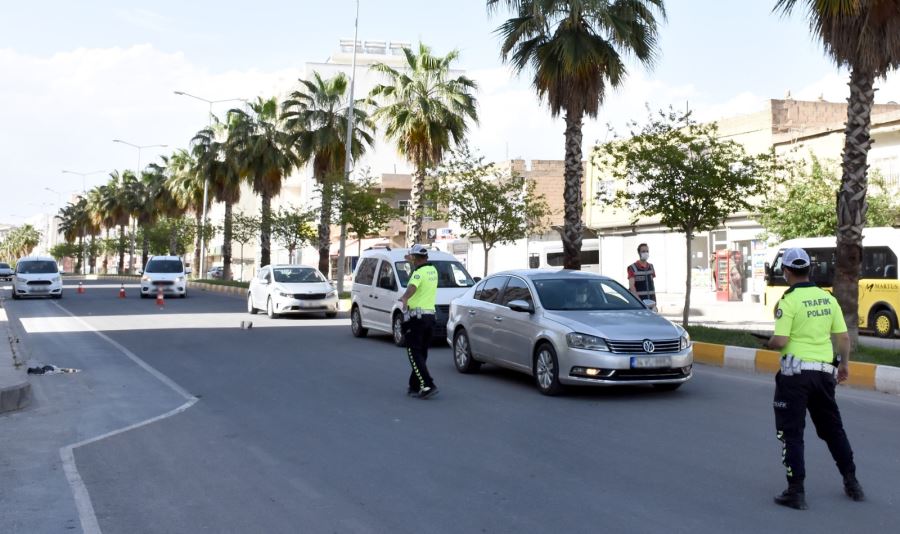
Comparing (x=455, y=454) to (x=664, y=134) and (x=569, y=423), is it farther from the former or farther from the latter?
(x=664, y=134)

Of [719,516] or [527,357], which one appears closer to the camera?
[719,516]

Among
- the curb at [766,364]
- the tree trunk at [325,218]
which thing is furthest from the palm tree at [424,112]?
the curb at [766,364]

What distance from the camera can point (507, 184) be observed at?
1062 inches

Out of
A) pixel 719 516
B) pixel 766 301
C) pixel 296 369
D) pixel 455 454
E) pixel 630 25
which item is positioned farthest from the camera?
pixel 766 301

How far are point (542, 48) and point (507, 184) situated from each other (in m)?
6.56

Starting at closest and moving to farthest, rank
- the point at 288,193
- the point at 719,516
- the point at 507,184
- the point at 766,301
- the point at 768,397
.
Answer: the point at 719,516 < the point at 768,397 < the point at 766,301 < the point at 507,184 < the point at 288,193

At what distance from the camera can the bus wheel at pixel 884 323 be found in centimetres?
2012

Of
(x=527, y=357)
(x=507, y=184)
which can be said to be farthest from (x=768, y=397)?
(x=507, y=184)

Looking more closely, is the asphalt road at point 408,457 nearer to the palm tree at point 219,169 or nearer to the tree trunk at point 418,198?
the tree trunk at point 418,198

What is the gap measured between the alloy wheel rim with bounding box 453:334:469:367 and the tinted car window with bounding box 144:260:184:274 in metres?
27.4

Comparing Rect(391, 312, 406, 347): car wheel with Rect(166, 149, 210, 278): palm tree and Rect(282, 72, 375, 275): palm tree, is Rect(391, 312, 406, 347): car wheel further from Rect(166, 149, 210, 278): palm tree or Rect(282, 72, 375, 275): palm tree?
Rect(166, 149, 210, 278): palm tree

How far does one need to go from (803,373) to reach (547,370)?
4946 millimetres

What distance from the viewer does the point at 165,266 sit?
37812mm

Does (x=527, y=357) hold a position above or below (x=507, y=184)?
below
